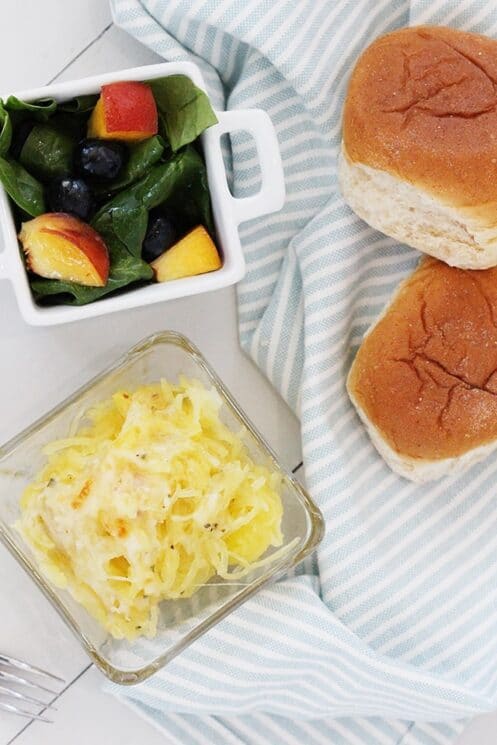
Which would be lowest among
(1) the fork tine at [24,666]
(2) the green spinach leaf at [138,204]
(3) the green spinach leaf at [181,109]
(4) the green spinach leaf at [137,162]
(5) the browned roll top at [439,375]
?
(1) the fork tine at [24,666]

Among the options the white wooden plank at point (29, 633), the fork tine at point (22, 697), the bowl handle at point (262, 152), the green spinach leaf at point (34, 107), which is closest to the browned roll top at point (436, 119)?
the bowl handle at point (262, 152)

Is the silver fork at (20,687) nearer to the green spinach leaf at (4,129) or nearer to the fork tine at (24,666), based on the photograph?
the fork tine at (24,666)

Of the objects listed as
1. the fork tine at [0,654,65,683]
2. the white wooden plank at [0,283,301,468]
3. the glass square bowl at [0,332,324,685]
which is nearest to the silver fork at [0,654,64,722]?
the fork tine at [0,654,65,683]

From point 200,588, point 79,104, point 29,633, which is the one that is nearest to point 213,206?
point 79,104

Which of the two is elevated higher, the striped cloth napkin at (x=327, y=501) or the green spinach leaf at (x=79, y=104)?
the green spinach leaf at (x=79, y=104)

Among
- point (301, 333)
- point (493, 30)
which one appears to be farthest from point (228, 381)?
point (493, 30)

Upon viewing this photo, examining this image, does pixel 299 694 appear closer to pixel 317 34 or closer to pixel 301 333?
pixel 301 333

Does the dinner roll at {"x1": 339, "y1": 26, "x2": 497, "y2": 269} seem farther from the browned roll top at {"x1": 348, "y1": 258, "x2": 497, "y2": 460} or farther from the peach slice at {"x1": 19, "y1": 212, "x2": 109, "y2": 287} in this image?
the peach slice at {"x1": 19, "y1": 212, "x2": 109, "y2": 287}
